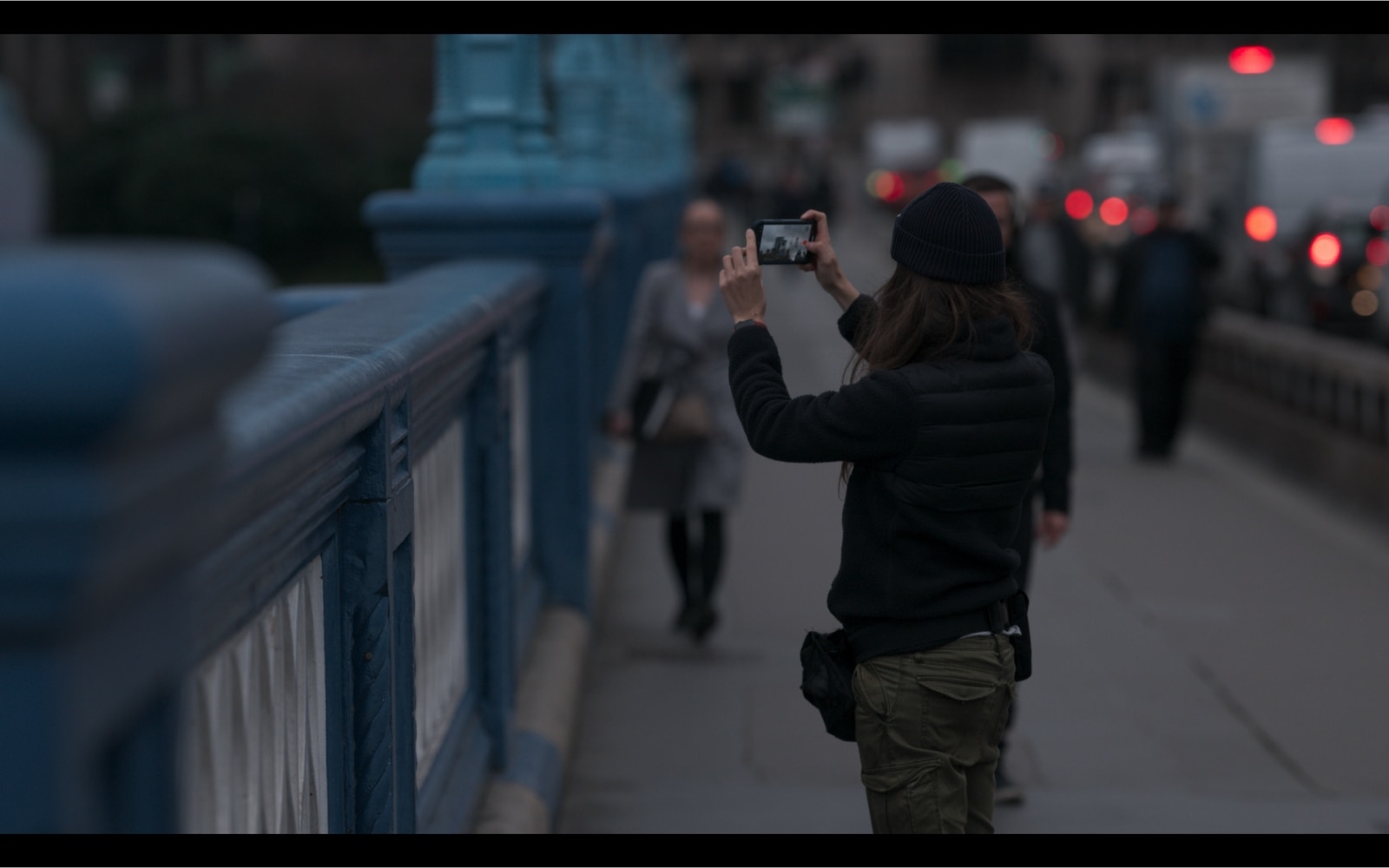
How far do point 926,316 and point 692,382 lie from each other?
4.05m

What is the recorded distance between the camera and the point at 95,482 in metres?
0.99

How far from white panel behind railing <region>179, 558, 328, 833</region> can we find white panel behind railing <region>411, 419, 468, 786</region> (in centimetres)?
91

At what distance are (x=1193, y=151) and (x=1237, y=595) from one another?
23.3 meters

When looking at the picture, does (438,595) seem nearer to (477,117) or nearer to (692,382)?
(692,382)

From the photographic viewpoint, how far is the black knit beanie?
3.22 m

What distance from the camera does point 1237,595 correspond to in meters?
8.41

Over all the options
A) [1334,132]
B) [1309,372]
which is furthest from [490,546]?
[1334,132]

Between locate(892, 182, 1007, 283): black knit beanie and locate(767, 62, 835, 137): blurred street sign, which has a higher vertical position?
locate(767, 62, 835, 137): blurred street sign

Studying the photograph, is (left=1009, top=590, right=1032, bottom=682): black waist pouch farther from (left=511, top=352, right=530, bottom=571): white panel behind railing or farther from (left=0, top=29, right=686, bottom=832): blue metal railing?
(left=511, top=352, right=530, bottom=571): white panel behind railing

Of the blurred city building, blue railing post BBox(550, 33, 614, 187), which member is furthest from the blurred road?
the blurred city building

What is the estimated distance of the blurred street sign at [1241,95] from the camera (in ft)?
101

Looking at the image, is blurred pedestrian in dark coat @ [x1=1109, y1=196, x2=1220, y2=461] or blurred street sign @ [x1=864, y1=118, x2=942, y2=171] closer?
blurred pedestrian in dark coat @ [x1=1109, y1=196, x2=1220, y2=461]

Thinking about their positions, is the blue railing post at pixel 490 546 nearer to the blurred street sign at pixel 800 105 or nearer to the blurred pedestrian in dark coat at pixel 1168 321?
the blurred pedestrian in dark coat at pixel 1168 321

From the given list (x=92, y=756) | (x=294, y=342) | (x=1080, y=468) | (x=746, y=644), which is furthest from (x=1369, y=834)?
(x=1080, y=468)
